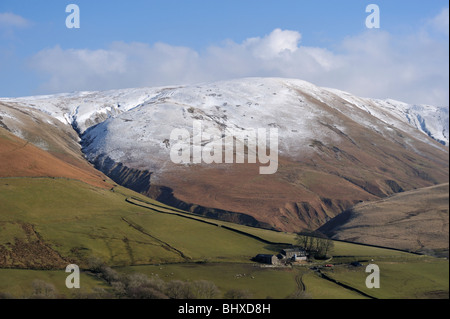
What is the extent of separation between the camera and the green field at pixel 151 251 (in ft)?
213

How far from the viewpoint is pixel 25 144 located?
447ft

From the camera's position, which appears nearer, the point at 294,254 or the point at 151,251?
the point at 151,251

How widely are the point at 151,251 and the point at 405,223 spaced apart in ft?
140

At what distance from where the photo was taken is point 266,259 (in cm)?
8512

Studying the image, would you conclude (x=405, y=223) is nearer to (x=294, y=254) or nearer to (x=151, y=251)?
(x=294, y=254)

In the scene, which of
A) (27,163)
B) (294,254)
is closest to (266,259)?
(294,254)

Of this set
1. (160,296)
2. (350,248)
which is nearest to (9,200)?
(160,296)

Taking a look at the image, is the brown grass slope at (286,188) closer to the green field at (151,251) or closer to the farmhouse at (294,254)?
the green field at (151,251)

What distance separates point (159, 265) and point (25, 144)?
74420 millimetres

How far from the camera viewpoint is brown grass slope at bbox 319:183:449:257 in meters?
45.2

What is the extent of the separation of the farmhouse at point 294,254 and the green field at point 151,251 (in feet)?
10.1

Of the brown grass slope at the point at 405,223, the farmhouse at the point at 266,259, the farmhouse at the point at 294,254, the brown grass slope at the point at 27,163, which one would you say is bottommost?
the farmhouse at the point at 266,259

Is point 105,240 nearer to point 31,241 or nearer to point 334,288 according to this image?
point 31,241

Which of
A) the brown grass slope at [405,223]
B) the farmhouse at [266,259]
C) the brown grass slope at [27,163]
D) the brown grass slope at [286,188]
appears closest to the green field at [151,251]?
the farmhouse at [266,259]
